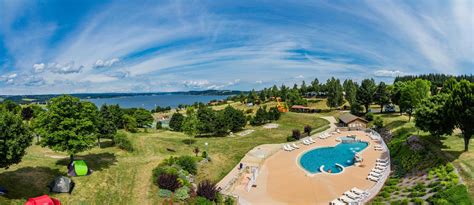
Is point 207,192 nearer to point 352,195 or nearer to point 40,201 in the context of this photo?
point 40,201

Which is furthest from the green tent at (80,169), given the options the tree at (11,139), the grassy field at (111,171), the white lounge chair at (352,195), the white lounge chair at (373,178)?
the white lounge chair at (373,178)

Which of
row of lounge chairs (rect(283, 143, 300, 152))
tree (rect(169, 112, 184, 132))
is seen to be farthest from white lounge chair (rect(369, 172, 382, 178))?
tree (rect(169, 112, 184, 132))

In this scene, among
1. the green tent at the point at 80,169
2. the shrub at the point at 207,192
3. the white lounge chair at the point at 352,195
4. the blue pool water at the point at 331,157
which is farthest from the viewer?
the blue pool water at the point at 331,157

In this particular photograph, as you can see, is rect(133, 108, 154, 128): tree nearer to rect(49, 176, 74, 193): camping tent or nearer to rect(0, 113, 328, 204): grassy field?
rect(0, 113, 328, 204): grassy field

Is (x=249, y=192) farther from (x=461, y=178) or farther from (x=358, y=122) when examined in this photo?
(x=358, y=122)

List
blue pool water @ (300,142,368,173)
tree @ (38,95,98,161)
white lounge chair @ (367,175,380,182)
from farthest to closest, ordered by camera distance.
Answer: blue pool water @ (300,142,368,173), white lounge chair @ (367,175,380,182), tree @ (38,95,98,161)

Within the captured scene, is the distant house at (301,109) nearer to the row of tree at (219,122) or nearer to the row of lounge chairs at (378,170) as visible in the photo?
the row of tree at (219,122)
